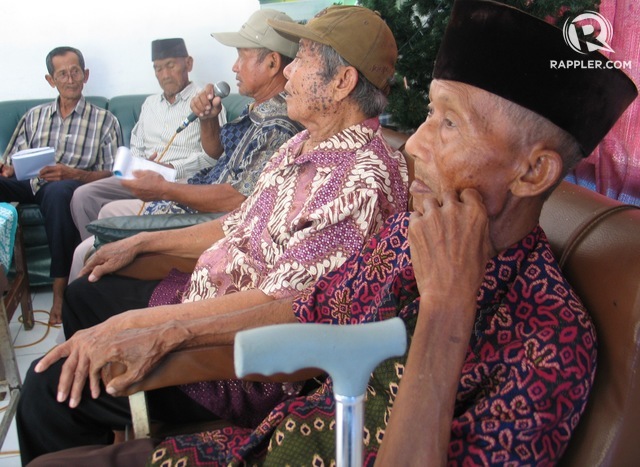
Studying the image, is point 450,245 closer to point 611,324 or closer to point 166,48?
point 611,324

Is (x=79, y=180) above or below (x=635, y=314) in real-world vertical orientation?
below

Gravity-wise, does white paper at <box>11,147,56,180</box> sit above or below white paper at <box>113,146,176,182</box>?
below

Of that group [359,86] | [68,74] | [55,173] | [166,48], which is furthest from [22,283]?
[359,86]

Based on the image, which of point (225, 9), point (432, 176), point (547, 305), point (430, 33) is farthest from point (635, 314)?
point (225, 9)

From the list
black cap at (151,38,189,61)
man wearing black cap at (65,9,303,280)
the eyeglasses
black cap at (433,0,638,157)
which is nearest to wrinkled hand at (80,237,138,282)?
man wearing black cap at (65,9,303,280)

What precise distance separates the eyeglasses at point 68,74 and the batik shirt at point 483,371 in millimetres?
3200

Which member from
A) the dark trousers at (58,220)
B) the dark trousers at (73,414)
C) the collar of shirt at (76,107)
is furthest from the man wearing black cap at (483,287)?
the collar of shirt at (76,107)

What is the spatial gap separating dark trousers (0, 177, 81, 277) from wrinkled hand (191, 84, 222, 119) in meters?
1.04

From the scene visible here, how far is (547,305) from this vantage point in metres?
0.91

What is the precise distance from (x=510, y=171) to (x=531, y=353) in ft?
0.97

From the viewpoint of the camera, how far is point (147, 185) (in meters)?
2.29

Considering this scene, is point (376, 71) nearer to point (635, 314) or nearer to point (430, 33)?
point (430, 33)

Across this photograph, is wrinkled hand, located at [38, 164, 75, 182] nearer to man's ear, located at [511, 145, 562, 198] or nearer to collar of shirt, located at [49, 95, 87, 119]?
collar of shirt, located at [49, 95, 87, 119]

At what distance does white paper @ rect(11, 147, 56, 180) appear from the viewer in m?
3.08
